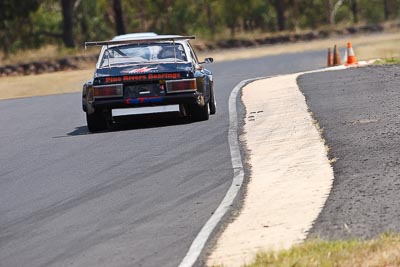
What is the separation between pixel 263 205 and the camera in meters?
10.3

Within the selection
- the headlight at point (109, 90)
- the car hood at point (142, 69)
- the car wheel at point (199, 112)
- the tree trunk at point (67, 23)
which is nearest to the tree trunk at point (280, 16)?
the tree trunk at point (67, 23)

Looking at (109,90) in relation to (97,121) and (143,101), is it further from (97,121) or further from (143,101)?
(97,121)

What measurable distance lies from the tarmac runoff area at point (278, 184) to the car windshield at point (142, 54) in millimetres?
1504

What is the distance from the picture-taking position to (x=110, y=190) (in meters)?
11.9

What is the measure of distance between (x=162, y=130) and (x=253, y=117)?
4.93 feet

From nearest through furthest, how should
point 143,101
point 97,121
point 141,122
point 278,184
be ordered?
point 278,184
point 143,101
point 97,121
point 141,122

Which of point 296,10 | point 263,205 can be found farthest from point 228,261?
point 296,10

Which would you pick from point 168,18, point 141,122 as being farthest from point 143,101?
point 168,18

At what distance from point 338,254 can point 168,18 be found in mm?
69077

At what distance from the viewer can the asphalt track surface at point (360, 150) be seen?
8.98 m

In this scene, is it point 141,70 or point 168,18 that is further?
point 168,18

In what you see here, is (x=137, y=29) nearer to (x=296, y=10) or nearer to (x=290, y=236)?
(x=296, y=10)

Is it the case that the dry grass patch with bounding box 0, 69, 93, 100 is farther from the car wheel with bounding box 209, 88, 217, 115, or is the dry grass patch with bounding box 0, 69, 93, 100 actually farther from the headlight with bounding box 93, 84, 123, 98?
the headlight with bounding box 93, 84, 123, 98

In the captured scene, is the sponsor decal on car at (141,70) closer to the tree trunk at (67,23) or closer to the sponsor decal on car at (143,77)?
the sponsor decal on car at (143,77)
